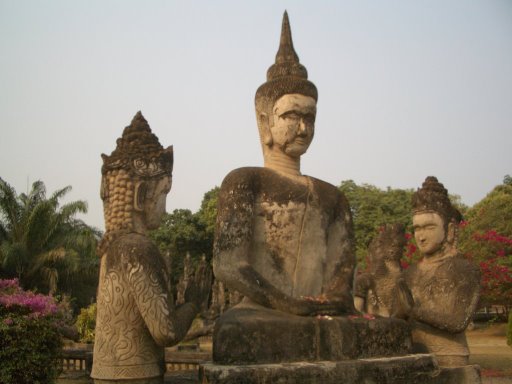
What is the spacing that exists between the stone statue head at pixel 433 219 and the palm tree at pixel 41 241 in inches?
962

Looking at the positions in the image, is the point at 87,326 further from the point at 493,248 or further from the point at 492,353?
the point at 493,248

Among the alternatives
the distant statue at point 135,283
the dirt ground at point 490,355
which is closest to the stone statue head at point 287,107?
the distant statue at point 135,283

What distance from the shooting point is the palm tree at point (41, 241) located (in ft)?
89.9

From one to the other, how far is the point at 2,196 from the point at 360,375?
27.2 m

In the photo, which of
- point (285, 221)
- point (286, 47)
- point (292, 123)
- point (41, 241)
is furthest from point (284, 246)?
point (41, 241)

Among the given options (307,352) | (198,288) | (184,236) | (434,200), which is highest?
(184,236)

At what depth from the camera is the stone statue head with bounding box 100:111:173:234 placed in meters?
5.22

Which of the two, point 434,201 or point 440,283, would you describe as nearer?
point 440,283

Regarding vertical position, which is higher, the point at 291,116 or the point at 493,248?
the point at 493,248

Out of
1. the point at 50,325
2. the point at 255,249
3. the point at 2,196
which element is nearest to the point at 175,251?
the point at 2,196

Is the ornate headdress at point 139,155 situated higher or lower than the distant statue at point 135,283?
higher

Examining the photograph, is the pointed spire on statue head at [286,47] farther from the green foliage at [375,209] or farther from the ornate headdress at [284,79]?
the green foliage at [375,209]

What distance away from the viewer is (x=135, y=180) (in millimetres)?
5273

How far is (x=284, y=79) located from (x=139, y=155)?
63.9 inches
